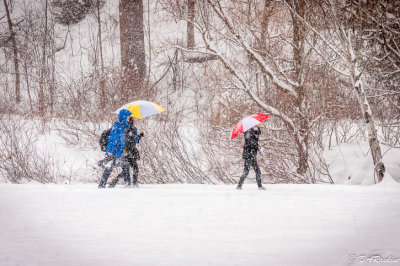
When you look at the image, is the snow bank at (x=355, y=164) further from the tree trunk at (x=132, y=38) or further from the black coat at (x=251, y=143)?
the tree trunk at (x=132, y=38)

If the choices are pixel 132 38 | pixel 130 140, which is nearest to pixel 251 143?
pixel 130 140

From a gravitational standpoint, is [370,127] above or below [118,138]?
above

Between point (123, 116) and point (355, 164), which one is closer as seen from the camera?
point (123, 116)

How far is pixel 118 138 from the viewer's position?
241 inches

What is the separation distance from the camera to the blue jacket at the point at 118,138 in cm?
612

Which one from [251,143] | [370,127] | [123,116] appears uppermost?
[123,116]

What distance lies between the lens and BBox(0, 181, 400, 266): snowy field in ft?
9.82

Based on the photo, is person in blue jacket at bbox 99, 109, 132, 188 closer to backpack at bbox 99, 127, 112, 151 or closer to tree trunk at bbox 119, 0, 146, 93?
backpack at bbox 99, 127, 112, 151

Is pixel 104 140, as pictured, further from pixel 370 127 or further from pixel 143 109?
pixel 370 127

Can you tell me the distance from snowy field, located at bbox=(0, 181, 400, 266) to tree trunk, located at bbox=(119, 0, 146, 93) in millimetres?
7846

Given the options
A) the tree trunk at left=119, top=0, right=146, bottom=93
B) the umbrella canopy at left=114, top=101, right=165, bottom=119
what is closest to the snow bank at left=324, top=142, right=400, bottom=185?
the umbrella canopy at left=114, top=101, right=165, bottom=119

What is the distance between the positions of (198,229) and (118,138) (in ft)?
9.61

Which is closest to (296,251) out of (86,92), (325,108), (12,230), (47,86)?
(12,230)

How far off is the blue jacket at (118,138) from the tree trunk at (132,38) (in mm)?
6378
